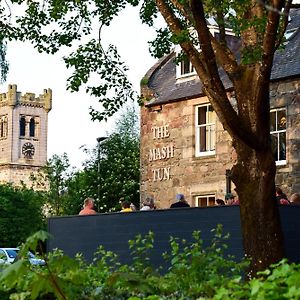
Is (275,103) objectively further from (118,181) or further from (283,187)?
(118,181)

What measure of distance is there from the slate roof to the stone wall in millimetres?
267

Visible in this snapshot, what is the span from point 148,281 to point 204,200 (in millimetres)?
21986

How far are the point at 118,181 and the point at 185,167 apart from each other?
76.0 feet

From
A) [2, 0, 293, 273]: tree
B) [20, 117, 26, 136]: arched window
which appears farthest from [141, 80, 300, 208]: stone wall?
[20, 117, 26, 136]: arched window

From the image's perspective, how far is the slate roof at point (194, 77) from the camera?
88.6 ft

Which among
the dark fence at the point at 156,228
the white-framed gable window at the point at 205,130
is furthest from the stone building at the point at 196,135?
the dark fence at the point at 156,228

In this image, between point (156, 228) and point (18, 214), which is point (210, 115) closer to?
point (156, 228)

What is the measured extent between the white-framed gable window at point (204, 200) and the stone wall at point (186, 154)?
138 millimetres

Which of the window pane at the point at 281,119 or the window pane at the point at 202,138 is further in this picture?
the window pane at the point at 202,138

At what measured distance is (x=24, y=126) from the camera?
145 m

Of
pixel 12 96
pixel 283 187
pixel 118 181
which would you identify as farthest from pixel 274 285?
pixel 12 96

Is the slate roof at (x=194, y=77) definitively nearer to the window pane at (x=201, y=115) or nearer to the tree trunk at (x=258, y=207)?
the window pane at (x=201, y=115)

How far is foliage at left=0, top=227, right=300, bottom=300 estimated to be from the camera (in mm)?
5473

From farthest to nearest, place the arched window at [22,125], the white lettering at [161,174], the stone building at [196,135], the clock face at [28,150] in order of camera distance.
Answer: the arched window at [22,125] < the clock face at [28,150] < the white lettering at [161,174] < the stone building at [196,135]
